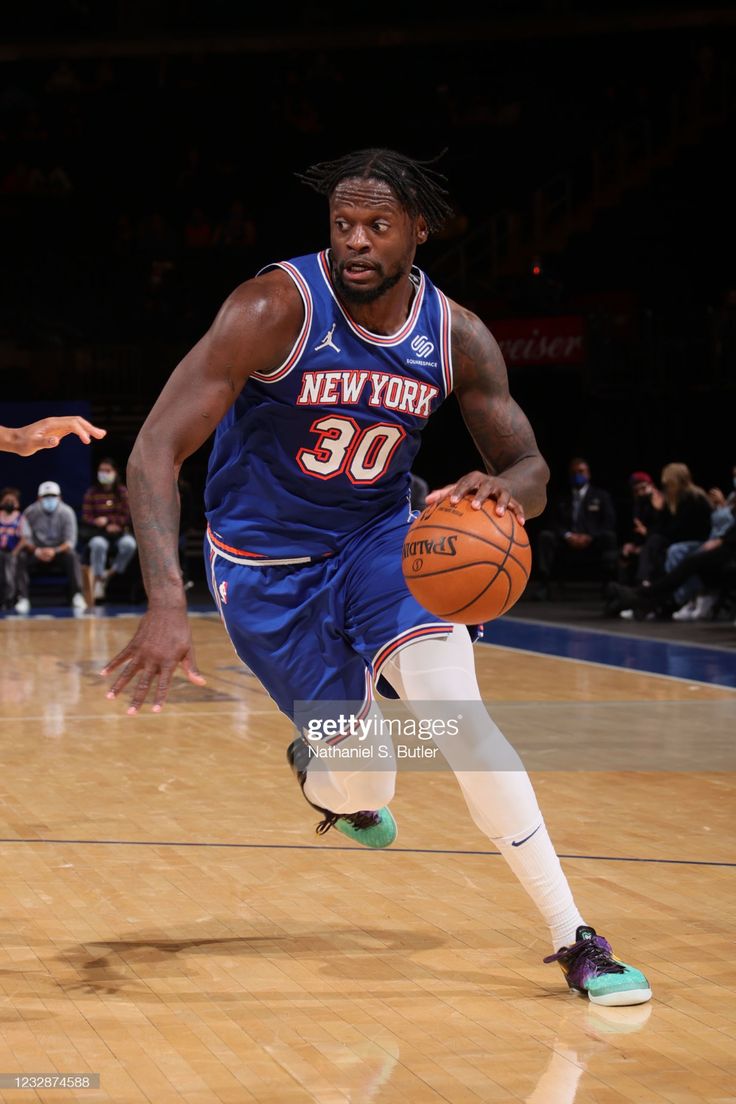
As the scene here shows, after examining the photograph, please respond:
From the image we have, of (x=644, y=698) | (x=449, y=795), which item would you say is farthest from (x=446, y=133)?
(x=449, y=795)

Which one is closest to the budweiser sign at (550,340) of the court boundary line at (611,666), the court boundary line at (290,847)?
the court boundary line at (611,666)

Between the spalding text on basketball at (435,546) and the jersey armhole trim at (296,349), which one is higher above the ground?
the jersey armhole trim at (296,349)

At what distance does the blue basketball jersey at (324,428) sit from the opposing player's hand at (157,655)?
79 centimetres

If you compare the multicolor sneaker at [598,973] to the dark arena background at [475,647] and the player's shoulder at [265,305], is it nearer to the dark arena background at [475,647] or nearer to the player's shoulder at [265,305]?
the dark arena background at [475,647]

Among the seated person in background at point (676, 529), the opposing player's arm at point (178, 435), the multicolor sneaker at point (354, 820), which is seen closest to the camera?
the opposing player's arm at point (178, 435)

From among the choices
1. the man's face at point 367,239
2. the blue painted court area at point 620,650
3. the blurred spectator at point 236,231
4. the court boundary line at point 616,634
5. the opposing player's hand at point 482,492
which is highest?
the blurred spectator at point 236,231

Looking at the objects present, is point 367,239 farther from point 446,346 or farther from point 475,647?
point 475,647

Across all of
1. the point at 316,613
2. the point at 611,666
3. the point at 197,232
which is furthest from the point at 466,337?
the point at 197,232

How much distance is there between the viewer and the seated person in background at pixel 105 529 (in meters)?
15.1

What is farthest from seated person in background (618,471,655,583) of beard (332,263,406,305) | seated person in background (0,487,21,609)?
beard (332,263,406,305)

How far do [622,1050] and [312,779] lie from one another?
138cm

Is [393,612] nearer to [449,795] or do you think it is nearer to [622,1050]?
[622,1050]

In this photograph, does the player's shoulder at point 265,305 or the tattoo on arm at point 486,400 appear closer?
the player's shoulder at point 265,305

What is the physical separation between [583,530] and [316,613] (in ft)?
36.6
